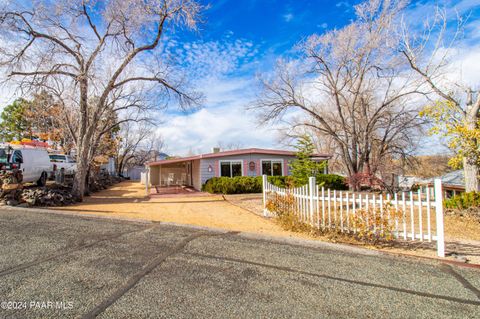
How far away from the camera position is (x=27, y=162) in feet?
36.1

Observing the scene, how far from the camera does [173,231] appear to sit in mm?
5387

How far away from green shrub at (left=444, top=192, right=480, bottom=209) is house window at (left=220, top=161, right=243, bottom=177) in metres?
11.5

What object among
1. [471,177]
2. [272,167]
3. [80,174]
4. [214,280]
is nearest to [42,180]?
[80,174]

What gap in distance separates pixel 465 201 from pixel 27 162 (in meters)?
17.9

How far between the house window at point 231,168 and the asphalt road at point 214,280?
12.3 m

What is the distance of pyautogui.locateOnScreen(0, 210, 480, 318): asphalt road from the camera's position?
7.61 ft

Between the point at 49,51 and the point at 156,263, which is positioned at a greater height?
the point at 49,51

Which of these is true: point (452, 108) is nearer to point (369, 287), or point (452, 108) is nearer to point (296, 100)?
point (369, 287)

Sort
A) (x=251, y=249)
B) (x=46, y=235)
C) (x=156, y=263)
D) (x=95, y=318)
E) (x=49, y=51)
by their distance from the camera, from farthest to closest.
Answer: (x=49, y=51) → (x=46, y=235) → (x=251, y=249) → (x=156, y=263) → (x=95, y=318)

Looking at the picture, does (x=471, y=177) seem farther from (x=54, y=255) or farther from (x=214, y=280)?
(x=54, y=255)

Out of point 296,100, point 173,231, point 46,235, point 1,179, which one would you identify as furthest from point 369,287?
point 296,100

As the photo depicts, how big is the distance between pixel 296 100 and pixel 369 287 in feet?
56.8

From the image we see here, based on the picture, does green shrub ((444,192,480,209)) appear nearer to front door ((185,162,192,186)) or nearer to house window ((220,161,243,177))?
house window ((220,161,243,177))

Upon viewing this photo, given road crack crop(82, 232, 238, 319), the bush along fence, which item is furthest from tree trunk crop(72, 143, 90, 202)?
the bush along fence
